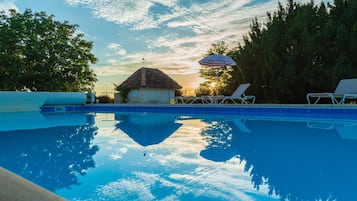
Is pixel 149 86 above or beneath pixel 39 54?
beneath

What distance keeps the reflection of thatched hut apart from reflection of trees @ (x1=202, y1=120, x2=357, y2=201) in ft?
49.3

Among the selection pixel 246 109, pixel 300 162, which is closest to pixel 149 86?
pixel 246 109

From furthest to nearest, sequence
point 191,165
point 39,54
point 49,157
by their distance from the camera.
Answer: point 39,54, point 49,157, point 191,165

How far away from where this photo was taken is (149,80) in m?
20.1

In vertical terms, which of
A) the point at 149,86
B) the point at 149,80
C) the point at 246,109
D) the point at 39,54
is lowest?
the point at 246,109

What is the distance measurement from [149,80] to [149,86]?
665 mm

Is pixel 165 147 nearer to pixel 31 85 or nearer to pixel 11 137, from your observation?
pixel 11 137

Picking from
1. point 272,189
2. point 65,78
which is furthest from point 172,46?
point 272,189

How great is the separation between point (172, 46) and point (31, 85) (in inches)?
368

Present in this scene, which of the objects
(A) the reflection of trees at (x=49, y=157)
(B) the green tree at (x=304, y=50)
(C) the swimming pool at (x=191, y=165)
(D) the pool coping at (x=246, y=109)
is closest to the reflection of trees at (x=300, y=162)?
(C) the swimming pool at (x=191, y=165)

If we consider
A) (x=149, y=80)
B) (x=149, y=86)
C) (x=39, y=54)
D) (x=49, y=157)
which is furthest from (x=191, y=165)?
(x=149, y=80)

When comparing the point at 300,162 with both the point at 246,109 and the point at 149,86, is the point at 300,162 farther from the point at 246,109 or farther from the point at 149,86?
the point at 149,86

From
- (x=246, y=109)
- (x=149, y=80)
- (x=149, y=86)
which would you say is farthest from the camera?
(x=149, y=80)

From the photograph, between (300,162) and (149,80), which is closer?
(300,162)
